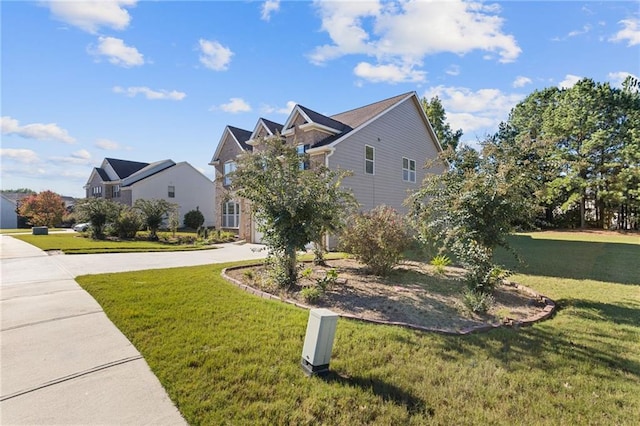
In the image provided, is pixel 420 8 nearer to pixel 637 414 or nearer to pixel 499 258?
pixel 499 258

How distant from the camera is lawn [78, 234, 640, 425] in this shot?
2.81 m

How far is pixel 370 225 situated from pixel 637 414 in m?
5.54

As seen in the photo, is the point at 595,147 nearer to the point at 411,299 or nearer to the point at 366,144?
the point at 366,144

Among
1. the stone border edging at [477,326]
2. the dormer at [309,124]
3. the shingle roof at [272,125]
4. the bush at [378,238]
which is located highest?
the shingle roof at [272,125]

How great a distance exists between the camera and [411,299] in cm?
618

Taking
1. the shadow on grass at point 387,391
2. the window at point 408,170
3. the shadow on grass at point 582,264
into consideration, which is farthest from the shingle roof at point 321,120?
the shadow on grass at point 387,391

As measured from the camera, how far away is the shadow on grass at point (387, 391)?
2.88 m

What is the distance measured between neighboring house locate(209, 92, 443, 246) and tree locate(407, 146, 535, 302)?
653 centimetres

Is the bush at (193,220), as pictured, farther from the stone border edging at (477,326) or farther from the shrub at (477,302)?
the shrub at (477,302)

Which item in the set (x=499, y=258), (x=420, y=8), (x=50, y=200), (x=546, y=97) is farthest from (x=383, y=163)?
(x=50, y=200)

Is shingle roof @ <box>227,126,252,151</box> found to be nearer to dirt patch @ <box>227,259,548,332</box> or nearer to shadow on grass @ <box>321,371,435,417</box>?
dirt patch @ <box>227,259,548,332</box>

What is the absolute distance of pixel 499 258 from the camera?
11680 mm

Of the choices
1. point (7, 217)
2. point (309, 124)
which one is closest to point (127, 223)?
point (309, 124)

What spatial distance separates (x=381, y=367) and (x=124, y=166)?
41.6 m
